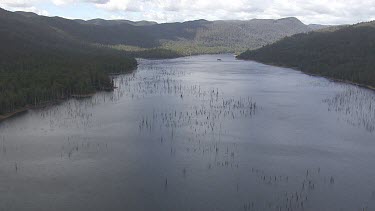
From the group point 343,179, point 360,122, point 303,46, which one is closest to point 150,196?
point 343,179

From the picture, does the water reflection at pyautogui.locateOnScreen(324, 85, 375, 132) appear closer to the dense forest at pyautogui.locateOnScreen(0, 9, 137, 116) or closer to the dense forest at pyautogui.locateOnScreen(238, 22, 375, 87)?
the dense forest at pyautogui.locateOnScreen(238, 22, 375, 87)

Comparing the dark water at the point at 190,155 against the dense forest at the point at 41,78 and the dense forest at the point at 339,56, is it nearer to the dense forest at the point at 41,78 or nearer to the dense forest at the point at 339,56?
the dense forest at the point at 41,78

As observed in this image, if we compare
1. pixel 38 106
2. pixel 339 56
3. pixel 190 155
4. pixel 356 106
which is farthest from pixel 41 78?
pixel 339 56

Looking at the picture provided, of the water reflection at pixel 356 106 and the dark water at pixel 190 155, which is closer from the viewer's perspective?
the dark water at pixel 190 155

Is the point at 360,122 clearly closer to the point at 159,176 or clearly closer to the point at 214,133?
the point at 214,133

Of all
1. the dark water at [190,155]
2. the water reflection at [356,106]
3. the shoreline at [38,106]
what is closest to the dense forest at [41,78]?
the shoreline at [38,106]

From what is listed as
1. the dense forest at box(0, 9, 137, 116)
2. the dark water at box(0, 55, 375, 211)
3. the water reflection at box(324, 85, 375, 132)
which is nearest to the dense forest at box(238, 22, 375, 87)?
the water reflection at box(324, 85, 375, 132)
